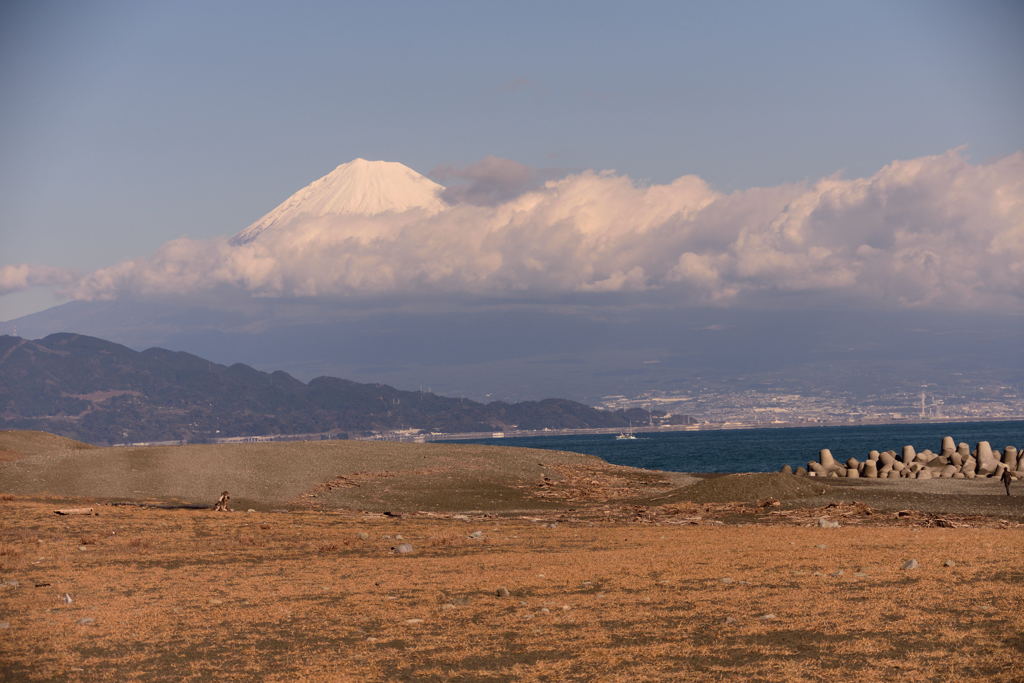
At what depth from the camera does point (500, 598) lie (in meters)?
21.3

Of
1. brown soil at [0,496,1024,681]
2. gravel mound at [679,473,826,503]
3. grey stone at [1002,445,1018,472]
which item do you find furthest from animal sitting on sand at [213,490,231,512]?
grey stone at [1002,445,1018,472]

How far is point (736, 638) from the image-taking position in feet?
56.5

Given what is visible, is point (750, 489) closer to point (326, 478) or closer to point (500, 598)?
point (326, 478)

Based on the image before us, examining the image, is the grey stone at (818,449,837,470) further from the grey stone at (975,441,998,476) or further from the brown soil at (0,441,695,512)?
the brown soil at (0,441,695,512)

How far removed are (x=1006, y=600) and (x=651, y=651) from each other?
745 centimetres

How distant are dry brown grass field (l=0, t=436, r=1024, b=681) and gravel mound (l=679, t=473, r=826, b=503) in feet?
29.0

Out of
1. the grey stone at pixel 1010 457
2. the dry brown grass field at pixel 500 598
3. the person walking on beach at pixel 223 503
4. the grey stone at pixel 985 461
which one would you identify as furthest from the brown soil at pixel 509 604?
the grey stone at pixel 1010 457

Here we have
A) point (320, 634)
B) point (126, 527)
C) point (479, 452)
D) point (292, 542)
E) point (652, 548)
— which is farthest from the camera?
point (479, 452)

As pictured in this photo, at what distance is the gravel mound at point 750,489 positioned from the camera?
149ft

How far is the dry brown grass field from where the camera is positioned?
16.2m

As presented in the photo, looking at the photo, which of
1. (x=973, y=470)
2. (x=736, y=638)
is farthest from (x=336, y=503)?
(x=973, y=470)

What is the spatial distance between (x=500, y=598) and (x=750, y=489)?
89.3 ft

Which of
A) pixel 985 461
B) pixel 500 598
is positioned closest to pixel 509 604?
pixel 500 598

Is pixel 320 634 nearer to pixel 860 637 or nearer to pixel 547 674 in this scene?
pixel 547 674
